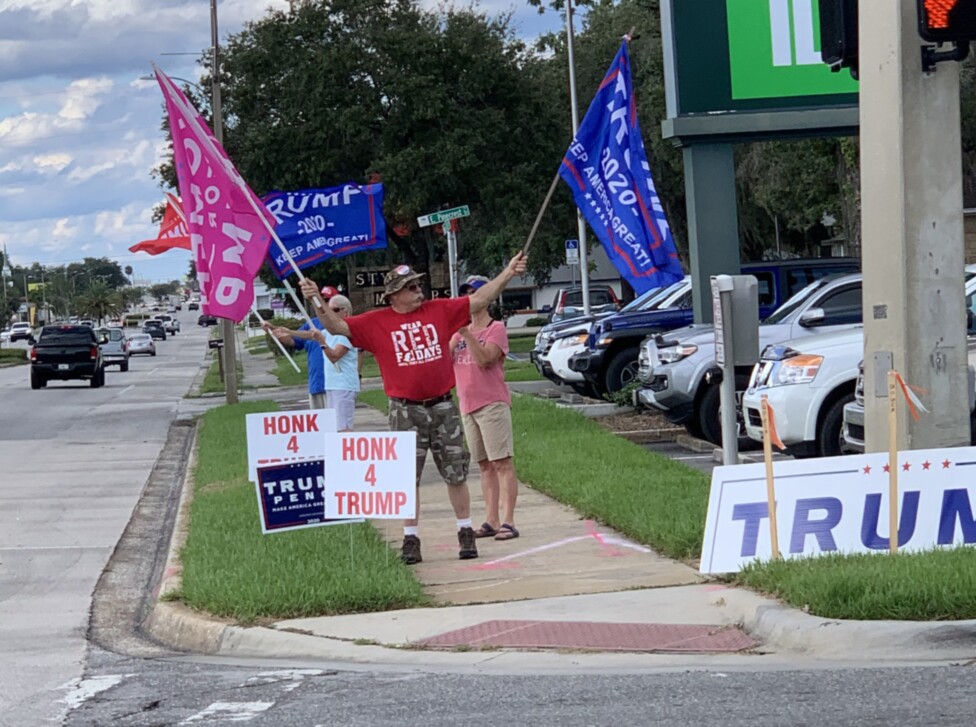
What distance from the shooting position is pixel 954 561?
8164 mm

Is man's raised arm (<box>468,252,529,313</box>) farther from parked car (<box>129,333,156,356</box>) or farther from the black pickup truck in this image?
parked car (<box>129,333,156,356</box>)

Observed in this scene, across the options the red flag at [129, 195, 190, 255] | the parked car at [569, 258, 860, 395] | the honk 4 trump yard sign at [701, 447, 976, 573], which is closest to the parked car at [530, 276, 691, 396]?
the parked car at [569, 258, 860, 395]

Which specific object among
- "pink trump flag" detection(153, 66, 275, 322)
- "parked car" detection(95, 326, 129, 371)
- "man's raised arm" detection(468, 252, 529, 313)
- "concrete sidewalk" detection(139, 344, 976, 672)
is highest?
"pink trump flag" detection(153, 66, 275, 322)

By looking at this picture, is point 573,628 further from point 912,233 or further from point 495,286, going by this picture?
point 912,233

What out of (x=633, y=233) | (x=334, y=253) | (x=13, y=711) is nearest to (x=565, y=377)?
(x=334, y=253)

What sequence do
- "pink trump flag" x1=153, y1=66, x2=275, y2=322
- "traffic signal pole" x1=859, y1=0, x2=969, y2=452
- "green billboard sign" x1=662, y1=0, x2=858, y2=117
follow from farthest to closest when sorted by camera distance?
"green billboard sign" x1=662, y1=0, x2=858, y2=117, "pink trump flag" x1=153, y1=66, x2=275, y2=322, "traffic signal pole" x1=859, y1=0, x2=969, y2=452

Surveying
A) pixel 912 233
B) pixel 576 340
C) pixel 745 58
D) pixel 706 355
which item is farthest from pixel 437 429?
pixel 576 340

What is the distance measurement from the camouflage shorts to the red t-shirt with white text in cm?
11

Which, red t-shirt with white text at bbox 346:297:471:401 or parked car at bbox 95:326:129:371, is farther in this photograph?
parked car at bbox 95:326:129:371

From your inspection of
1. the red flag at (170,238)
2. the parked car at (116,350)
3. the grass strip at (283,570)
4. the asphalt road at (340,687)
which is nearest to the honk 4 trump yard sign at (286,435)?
the grass strip at (283,570)

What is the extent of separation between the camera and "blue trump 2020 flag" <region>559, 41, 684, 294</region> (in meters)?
13.9

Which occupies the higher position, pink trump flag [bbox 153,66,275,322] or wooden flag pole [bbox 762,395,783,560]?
pink trump flag [bbox 153,66,275,322]

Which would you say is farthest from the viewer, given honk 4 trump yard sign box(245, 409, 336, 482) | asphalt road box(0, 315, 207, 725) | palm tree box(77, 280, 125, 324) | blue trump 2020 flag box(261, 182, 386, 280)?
palm tree box(77, 280, 125, 324)

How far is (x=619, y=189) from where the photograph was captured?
1398cm
